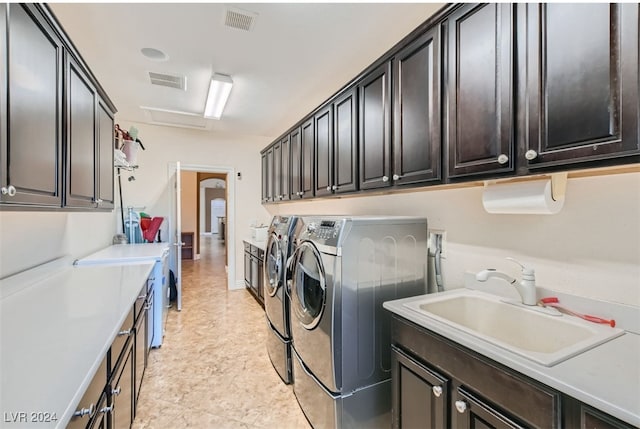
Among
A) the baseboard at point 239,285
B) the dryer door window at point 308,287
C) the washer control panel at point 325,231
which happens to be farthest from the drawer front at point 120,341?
the baseboard at point 239,285

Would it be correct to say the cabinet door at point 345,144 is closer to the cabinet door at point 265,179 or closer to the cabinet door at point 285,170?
the cabinet door at point 285,170

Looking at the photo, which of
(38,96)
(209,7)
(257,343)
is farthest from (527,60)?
(257,343)

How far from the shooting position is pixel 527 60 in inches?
44.6

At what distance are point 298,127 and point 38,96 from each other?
7.72 ft

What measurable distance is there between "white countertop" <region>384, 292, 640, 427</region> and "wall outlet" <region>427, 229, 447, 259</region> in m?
0.89

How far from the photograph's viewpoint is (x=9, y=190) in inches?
40.6

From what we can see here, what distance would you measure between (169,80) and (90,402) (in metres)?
2.82

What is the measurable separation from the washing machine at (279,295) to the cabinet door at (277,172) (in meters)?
1.51

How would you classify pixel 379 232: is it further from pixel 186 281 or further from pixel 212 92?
pixel 186 281

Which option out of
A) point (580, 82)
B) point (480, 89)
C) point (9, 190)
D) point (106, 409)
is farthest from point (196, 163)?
point (580, 82)

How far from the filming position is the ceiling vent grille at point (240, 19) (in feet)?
6.19

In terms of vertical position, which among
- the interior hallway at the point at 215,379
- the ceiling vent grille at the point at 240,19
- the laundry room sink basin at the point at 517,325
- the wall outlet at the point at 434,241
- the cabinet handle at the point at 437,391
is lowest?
the interior hallway at the point at 215,379

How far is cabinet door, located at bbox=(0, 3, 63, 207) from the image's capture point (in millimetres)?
1031

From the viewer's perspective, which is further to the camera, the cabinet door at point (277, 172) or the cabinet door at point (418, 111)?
the cabinet door at point (277, 172)
